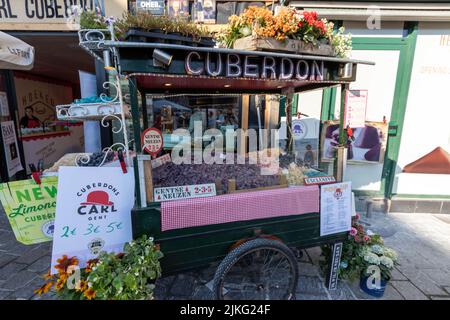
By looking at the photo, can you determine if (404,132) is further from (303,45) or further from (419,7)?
(303,45)

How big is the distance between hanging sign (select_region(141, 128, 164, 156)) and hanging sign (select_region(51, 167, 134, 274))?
375 mm

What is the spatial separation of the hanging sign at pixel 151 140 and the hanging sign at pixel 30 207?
118cm

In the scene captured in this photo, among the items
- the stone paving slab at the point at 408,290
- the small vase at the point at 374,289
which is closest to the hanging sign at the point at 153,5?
the small vase at the point at 374,289

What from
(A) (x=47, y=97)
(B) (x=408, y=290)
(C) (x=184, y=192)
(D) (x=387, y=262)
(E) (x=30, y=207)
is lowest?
(B) (x=408, y=290)

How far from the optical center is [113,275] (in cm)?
179

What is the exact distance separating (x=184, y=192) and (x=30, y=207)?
1.60 metres

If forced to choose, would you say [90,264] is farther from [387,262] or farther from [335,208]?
[387,262]

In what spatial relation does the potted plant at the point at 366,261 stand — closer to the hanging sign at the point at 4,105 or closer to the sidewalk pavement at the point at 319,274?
the sidewalk pavement at the point at 319,274

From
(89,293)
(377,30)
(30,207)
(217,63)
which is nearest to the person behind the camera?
(89,293)

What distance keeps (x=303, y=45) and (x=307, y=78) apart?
0.29 meters

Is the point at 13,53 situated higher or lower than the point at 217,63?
higher

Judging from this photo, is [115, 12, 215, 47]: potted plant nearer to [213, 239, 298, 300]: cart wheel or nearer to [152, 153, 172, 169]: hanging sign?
[152, 153, 172, 169]: hanging sign

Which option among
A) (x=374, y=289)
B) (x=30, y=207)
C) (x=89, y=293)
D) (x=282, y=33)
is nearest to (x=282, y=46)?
(x=282, y=33)

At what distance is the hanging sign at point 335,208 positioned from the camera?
245 centimetres
